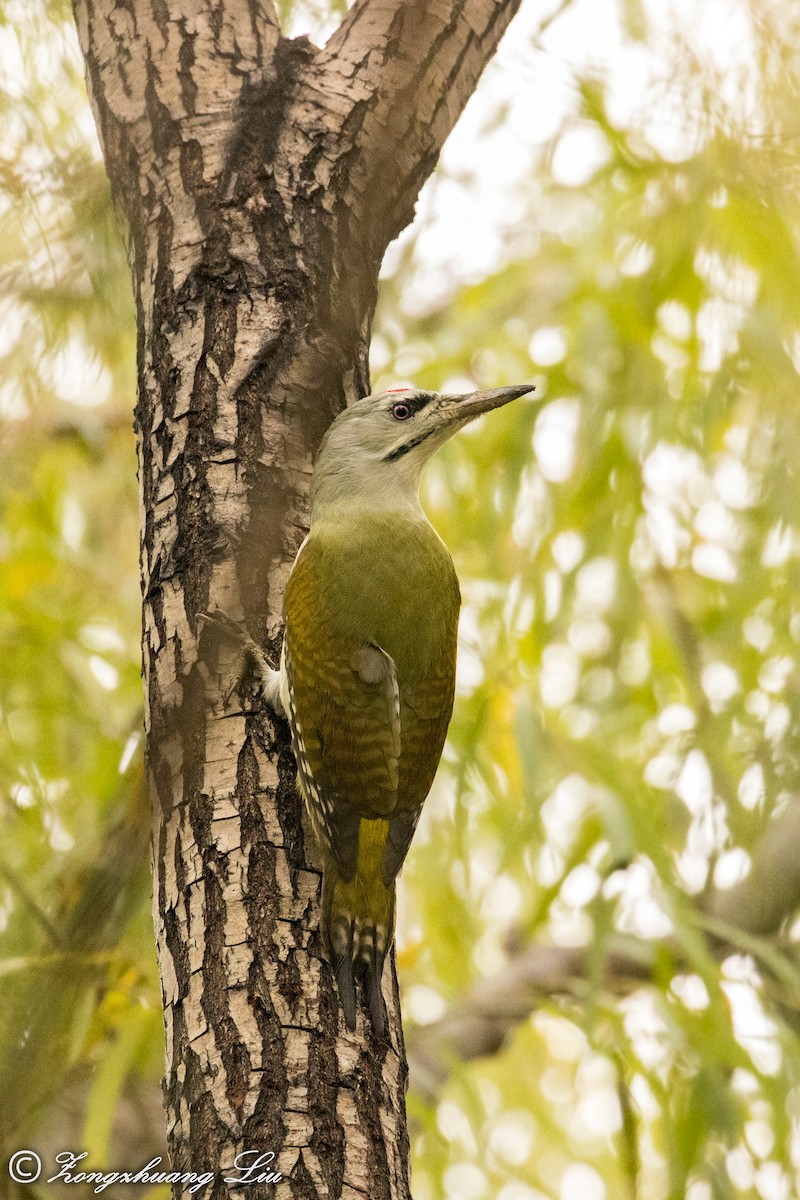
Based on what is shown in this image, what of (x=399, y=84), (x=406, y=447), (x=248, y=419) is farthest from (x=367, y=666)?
(x=399, y=84)

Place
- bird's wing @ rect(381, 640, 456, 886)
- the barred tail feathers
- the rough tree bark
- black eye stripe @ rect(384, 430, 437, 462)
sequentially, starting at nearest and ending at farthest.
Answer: the rough tree bark, the barred tail feathers, bird's wing @ rect(381, 640, 456, 886), black eye stripe @ rect(384, 430, 437, 462)

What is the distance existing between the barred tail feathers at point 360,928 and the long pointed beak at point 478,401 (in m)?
1.10

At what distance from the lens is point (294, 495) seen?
2557mm

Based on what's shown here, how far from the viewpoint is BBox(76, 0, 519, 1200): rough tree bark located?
198 centimetres

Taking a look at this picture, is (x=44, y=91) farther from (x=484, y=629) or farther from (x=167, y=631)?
(x=484, y=629)

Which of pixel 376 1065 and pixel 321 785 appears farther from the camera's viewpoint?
pixel 321 785

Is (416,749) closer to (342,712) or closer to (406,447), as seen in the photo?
(342,712)

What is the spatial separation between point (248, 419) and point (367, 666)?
0.60 metres

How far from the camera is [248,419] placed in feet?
7.97

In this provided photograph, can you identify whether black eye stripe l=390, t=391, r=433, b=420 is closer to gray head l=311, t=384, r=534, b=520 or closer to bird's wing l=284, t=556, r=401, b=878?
gray head l=311, t=384, r=534, b=520

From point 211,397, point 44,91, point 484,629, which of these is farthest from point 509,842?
point 44,91

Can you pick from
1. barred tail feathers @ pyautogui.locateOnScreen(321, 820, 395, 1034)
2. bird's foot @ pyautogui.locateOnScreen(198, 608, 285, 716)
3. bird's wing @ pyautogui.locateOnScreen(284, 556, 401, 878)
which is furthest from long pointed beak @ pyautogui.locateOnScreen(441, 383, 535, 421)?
barred tail feathers @ pyautogui.locateOnScreen(321, 820, 395, 1034)

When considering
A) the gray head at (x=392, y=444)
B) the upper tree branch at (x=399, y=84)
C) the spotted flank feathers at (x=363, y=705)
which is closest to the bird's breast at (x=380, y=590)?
the spotted flank feathers at (x=363, y=705)

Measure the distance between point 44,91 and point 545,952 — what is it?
8.85ft
